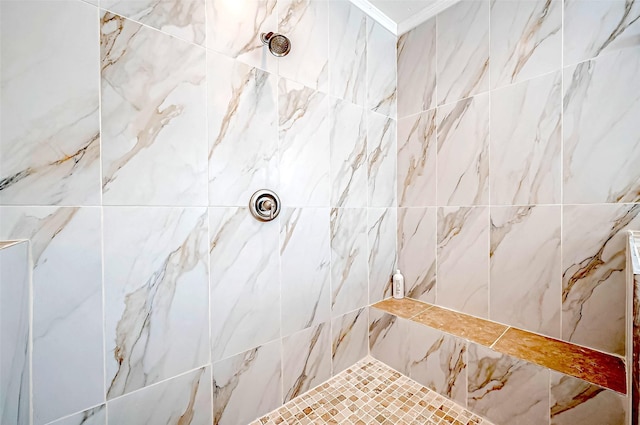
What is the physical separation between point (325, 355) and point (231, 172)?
985mm

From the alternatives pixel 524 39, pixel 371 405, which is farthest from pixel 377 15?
pixel 371 405

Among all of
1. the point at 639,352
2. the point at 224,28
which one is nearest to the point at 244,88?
the point at 224,28

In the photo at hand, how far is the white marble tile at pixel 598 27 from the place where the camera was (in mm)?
917

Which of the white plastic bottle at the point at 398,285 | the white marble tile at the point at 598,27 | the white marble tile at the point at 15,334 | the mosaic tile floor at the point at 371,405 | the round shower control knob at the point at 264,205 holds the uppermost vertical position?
the white marble tile at the point at 598,27

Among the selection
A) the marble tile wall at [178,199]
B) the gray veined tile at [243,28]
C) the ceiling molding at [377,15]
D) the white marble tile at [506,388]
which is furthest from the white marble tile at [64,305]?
the ceiling molding at [377,15]

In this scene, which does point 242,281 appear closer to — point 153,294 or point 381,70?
point 153,294

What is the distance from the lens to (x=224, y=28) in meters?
0.92

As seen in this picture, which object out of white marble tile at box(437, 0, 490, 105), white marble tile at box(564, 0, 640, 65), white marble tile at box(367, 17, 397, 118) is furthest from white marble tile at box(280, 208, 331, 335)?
white marble tile at box(564, 0, 640, 65)

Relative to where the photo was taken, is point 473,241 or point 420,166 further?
point 420,166

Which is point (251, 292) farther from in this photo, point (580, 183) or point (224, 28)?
point (580, 183)

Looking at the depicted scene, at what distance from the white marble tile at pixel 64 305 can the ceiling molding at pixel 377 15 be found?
159 cm

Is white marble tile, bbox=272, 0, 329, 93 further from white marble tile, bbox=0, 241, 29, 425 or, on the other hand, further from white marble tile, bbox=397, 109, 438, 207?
white marble tile, bbox=0, 241, 29, 425

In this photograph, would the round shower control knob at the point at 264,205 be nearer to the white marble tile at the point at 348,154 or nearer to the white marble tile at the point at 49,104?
the white marble tile at the point at 348,154

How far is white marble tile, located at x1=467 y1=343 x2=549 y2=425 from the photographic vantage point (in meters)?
0.88
